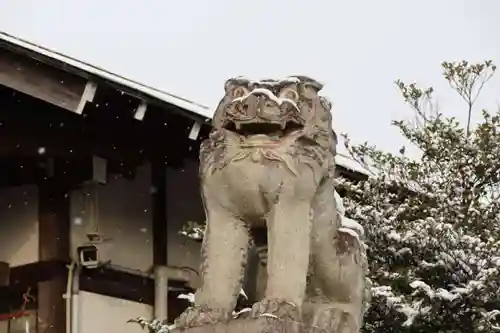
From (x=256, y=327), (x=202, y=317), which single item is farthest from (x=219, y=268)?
(x=256, y=327)

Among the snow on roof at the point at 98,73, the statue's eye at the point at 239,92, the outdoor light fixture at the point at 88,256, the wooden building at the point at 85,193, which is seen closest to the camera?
the statue's eye at the point at 239,92

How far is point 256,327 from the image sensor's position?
13.9 ft

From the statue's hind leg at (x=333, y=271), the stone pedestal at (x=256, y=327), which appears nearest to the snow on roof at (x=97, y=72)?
the statue's hind leg at (x=333, y=271)

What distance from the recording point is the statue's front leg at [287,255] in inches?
172

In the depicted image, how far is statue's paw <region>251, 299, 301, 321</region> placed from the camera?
168 inches

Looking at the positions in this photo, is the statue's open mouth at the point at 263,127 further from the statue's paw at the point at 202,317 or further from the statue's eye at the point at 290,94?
the statue's paw at the point at 202,317

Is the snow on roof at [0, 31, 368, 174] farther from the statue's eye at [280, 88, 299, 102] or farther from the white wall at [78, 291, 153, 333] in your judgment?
the statue's eye at [280, 88, 299, 102]

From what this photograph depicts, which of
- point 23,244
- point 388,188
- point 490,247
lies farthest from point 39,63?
point 490,247

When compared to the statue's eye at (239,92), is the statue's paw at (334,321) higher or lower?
lower

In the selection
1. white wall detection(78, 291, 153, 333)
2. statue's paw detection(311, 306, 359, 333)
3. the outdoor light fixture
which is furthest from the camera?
white wall detection(78, 291, 153, 333)

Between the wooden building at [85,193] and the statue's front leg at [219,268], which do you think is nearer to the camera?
the statue's front leg at [219,268]

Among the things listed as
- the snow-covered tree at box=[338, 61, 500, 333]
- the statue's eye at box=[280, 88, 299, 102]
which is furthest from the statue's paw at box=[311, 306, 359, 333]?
the snow-covered tree at box=[338, 61, 500, 333]

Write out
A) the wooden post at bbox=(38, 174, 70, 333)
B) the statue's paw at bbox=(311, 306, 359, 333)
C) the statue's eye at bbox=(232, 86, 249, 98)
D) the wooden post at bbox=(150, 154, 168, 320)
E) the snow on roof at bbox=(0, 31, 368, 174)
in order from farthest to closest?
1. the wooden post at bbox=(150, 154, 168, 320)
2. the wooden post at bbox=(38, 174, 70, 333)
3. the snow on roof at bbox=(0, 31, 368, 174)
4. the statue's paw at bbox=(311, 306, 359, 333)
5. the statue's eye at bbox=(232, 86, 249, 98)

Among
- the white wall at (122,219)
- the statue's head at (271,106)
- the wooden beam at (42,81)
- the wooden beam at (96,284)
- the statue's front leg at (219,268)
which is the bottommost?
the statue's front leg at (219,268)
